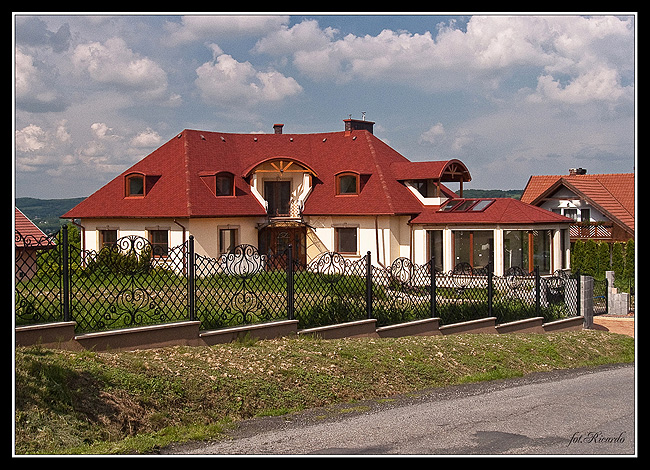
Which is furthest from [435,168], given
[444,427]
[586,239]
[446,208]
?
[444,427]

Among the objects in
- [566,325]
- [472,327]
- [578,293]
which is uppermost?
[578,293]

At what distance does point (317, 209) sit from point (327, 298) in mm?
18584

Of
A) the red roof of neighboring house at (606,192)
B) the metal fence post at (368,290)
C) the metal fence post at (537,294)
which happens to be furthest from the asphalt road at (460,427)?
the red roof of neighboring house at (606,192)

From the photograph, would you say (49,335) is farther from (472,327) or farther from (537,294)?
(537,294)

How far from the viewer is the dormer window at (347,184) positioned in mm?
32250

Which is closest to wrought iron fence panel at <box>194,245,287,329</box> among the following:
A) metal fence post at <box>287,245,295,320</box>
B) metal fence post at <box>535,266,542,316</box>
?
metal fence post at <box>287,245,295,320</box>

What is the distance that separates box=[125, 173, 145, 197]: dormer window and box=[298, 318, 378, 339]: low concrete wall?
19.8 m

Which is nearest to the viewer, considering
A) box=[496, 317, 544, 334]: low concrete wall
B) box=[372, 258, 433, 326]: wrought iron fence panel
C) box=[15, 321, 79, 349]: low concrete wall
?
box=[15, 321, 79, 349]: low concrete wall

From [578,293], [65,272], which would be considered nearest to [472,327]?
[578,293]

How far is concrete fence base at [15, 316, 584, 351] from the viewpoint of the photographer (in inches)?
382

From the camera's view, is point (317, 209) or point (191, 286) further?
point (317, 209)

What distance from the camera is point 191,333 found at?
11.0 meters

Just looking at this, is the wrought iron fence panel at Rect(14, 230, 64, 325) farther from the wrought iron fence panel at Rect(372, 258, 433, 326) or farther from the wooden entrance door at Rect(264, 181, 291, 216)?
the wooden entrance door at Rect(264, 181, 291, 216)

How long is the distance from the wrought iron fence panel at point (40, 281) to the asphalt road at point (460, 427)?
3.32 m
